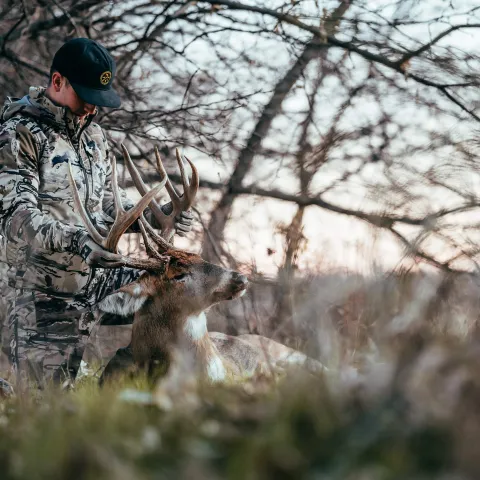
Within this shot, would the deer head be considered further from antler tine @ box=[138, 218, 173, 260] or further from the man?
the man

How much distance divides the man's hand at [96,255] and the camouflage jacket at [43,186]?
9.7 inches

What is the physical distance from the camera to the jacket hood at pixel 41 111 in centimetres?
526

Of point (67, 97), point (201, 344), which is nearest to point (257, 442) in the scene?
point (201, 344)

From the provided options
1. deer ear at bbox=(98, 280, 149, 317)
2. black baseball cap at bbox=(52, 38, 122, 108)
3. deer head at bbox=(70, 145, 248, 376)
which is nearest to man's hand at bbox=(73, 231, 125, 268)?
deer head at bbox=(70, 145, 248, 376)

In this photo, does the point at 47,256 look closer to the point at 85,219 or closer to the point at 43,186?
the point at 43,186

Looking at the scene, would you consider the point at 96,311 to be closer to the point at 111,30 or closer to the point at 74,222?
the point at 74,222

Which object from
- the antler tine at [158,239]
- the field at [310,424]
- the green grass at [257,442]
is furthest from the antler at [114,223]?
the green grass at [257,442]

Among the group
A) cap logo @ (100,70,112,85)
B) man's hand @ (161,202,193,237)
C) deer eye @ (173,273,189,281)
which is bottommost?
deer eye @ (173,273,189,281)

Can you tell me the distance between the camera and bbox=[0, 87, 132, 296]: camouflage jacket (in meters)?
4.96

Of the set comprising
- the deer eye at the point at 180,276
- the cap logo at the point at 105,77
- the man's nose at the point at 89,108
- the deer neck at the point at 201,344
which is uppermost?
the cap logo at the point at 105,77

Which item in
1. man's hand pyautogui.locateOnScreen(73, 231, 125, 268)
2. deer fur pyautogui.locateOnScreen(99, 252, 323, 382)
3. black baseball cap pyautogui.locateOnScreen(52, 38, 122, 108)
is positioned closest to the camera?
man's hand pyautogui.locateOnScreen(73, 231, 125, 268)

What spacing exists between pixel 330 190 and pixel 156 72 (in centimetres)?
232

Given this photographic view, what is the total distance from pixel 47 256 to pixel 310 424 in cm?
369

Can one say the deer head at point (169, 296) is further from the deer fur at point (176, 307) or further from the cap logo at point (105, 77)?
the cap logo at point (105, 77)
